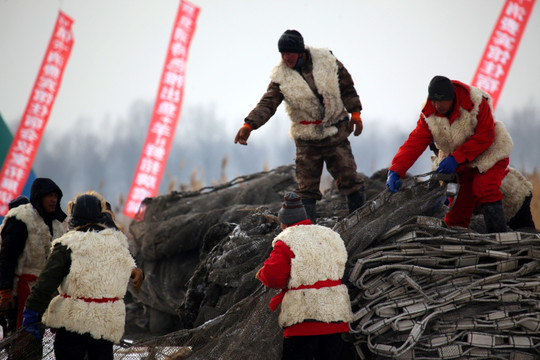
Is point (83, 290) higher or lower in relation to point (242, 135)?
lower

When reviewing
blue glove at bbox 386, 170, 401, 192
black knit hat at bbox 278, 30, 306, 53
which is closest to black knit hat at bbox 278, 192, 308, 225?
blue glove at bbox 386, 170, 401, 192

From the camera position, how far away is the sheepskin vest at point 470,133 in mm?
4703

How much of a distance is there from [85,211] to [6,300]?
128 centimetres

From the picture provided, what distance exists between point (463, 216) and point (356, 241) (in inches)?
43.2

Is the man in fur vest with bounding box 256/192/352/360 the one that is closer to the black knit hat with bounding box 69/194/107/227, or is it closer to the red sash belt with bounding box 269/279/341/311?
the red sash belt with bounding box 269/279/341/311

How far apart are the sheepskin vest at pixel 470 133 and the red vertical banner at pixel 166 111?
26.0ft

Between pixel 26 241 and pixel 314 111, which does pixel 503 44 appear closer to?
pixel 314 111

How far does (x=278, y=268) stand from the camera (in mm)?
3740

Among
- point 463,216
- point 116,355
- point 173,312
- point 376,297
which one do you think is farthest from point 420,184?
point 173,312

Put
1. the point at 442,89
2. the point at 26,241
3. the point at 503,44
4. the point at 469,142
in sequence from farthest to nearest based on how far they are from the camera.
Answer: the point at 503,44, the point at 26,241, the point at 469,142, the point at 442,89

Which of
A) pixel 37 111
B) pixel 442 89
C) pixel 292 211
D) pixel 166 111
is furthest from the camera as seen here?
pixel 37 111

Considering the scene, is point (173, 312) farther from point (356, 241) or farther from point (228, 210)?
point (356, 241)

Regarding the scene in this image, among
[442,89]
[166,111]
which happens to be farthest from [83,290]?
[166,111]

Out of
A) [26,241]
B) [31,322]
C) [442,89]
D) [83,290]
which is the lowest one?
[31,322]
